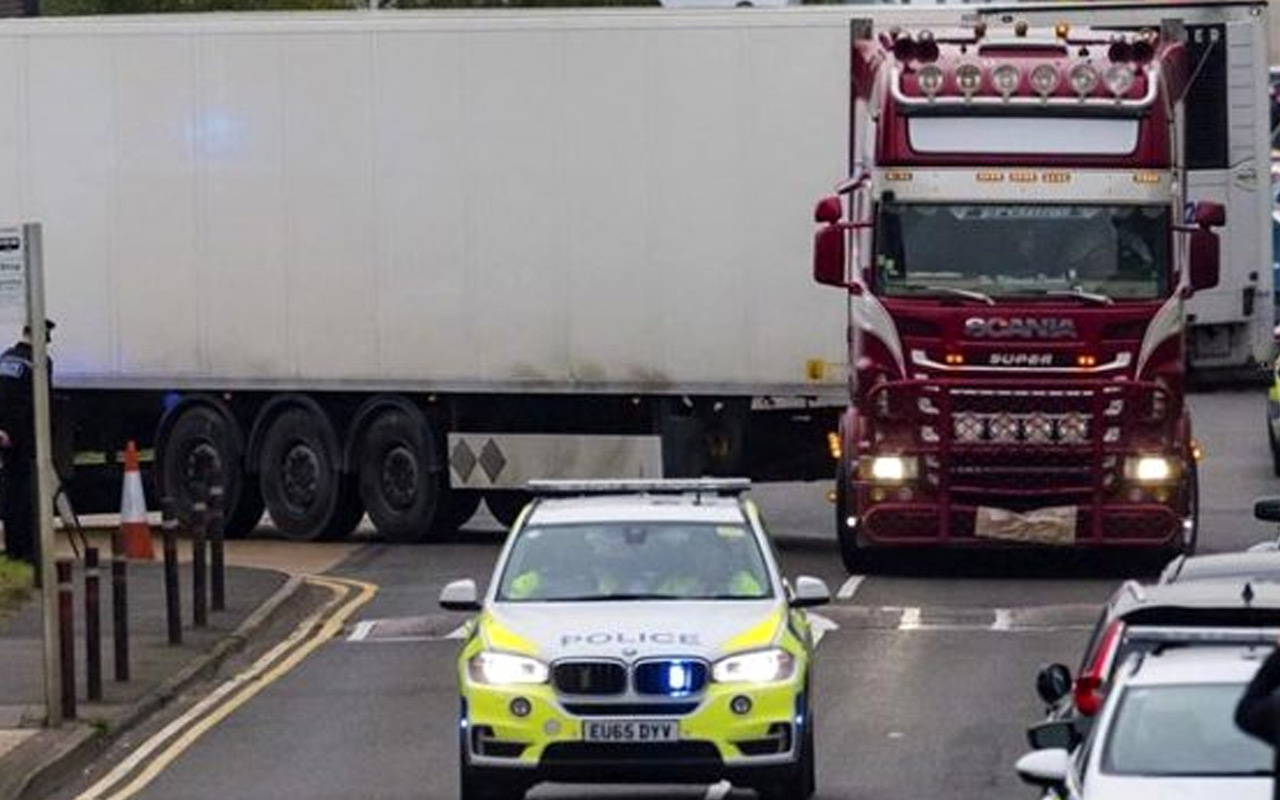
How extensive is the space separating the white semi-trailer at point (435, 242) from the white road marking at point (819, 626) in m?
4.43

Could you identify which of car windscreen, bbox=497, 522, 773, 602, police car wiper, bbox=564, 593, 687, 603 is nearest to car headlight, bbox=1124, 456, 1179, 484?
car windscreen, bbox=497, 522, 773, 602

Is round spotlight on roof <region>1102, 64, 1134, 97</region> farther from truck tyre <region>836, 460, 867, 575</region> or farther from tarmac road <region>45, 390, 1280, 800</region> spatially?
tarmac road <region>45, 390, 1280, 800</region>

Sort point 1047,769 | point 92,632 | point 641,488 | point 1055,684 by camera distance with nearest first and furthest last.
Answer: point 1047,769, point 1055,684, point 641,488, point 92,632

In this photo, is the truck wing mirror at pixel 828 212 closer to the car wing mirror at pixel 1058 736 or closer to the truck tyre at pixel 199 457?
the truck tyre at pixel 199 457

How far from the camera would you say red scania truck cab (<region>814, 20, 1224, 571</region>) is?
27.7 metres

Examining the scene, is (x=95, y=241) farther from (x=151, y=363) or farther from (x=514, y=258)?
(x=514, y=258)

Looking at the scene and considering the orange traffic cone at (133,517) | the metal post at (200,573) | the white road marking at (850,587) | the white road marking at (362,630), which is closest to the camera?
the white road marking at (362,630)

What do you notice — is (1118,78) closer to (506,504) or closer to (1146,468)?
(1146,468)

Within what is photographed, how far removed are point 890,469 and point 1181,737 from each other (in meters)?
15.5

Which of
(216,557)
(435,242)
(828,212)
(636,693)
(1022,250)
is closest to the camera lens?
(636,693)

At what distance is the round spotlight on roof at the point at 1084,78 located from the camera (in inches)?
1086

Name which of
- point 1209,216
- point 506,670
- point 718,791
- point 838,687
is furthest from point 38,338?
point 1209,216

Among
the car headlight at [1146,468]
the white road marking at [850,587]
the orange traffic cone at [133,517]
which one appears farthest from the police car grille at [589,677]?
the orange traffic cone at [133,517]

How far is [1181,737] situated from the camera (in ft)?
41.2
